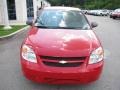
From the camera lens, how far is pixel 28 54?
478cm

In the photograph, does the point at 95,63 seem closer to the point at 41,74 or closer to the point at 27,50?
the point at 41,74

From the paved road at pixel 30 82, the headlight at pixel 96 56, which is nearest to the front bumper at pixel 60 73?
the headlight at pixel 96 56

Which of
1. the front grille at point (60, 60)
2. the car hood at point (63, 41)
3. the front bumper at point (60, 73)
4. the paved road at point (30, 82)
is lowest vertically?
the paved road at point (30, 82)

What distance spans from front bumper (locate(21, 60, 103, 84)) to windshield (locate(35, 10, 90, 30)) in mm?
1576

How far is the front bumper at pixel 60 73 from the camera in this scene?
452cm

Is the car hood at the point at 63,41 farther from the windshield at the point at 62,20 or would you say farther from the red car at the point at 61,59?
the windshield at the point at 62,20

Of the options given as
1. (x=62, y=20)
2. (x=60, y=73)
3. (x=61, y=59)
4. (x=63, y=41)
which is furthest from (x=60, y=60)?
(x=62, y=20)

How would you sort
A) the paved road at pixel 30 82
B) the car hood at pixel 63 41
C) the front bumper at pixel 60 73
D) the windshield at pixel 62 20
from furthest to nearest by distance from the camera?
the windshield at pixel 62 20, the paved road at pixel 30 82, the car hood at pixel 63 41, the front bumper at pixel 60 73

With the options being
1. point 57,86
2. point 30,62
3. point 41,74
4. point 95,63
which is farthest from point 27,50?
point 95,63

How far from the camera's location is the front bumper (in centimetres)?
452

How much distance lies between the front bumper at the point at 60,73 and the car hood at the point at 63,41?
0.93ft

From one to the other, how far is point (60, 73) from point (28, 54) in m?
0.76

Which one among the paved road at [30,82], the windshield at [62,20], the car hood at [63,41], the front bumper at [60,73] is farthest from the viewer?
the windshield at [62,20]

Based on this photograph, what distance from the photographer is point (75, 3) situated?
95.8 metres
